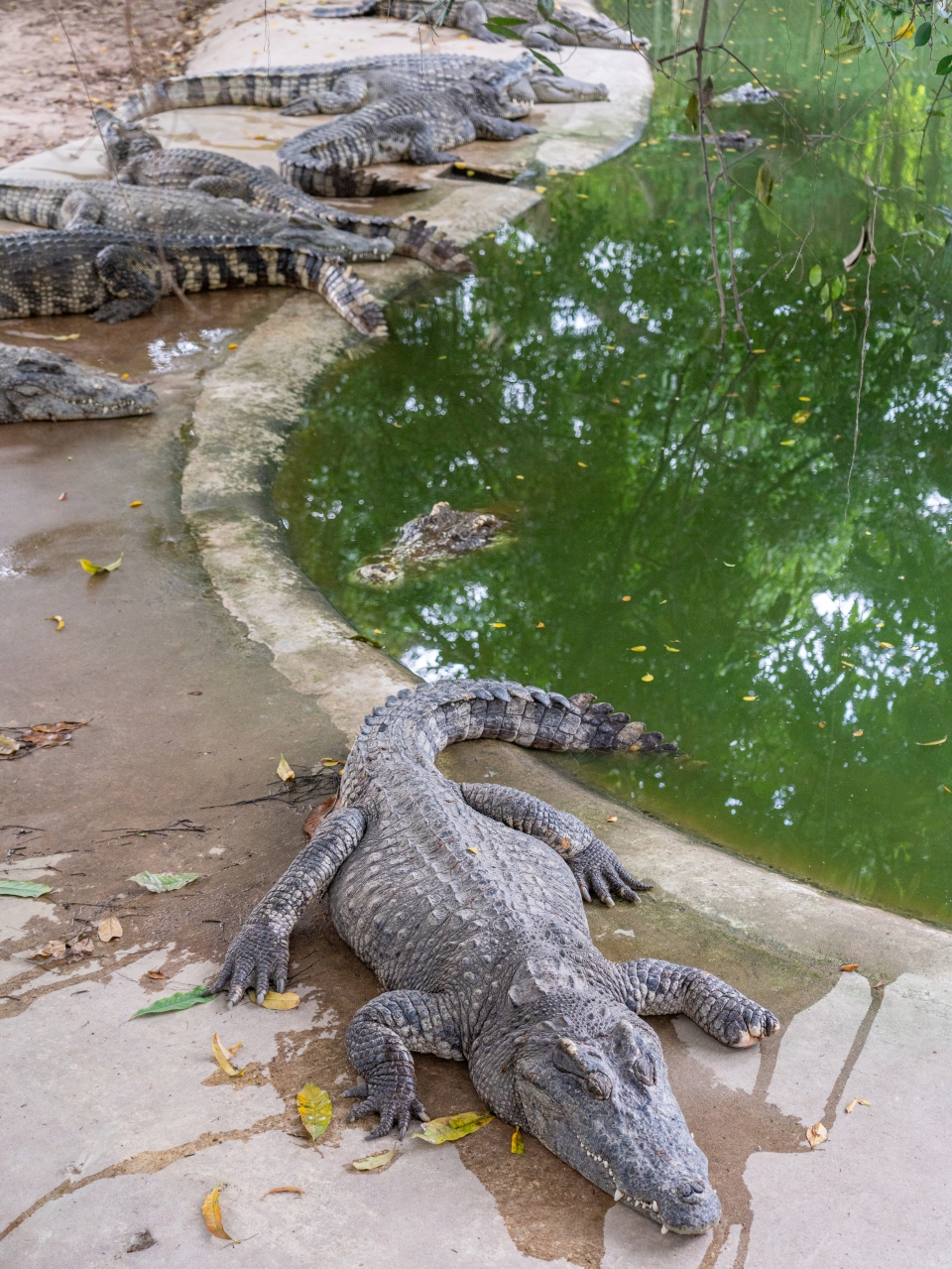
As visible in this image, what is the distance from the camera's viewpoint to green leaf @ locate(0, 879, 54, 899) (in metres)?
3.59

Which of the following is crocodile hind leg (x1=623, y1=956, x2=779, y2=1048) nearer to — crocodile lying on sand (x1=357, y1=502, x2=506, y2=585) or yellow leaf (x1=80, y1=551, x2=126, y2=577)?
crocodile lying on sand (x1=357, y1=502, x2=506, y2=585)

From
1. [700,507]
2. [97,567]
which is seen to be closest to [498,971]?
[97,567]

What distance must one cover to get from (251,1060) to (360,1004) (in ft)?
1.36

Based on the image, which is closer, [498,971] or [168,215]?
[498,971]

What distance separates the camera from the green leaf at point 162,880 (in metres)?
3.67

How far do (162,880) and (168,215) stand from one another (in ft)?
27.7

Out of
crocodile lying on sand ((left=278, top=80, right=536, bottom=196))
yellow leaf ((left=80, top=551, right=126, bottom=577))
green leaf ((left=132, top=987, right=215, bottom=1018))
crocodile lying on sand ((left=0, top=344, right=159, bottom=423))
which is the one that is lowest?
green leaf ((left=132, top=987, right=215, bottom=1018))

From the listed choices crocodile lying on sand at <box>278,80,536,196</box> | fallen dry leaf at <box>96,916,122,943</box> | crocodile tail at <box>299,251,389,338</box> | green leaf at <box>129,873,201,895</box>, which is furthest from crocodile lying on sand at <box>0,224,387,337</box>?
fallen dry leaf at <box>96,916,122,943</box>

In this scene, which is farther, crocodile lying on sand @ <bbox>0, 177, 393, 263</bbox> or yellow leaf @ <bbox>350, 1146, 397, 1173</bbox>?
crocodile lying on sand @ <bbox>0, 177, 393, 263</bbox>

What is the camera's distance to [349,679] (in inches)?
195

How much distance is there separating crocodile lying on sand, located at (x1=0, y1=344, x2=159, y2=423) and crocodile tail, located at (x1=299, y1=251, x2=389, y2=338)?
2216mm

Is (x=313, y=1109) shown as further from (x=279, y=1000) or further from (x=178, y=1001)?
(x=178, y=1001)

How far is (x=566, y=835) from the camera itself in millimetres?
3875

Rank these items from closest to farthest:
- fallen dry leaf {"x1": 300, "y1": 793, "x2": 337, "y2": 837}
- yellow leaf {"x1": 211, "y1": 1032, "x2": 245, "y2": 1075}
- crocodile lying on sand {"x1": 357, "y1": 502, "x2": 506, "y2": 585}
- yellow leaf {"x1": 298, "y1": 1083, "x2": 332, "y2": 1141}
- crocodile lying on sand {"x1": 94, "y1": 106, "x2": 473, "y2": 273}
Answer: yellow leaf {"x1": 298, "y1": 1083, "x2": 332, "y2": 1141} < yellow leaf {"x1": 211, "y1": 1032, "x2": 245, "y2": 1075} < fallen dry leaf {"x1": 300, "y1": 793, "x2": 337, "y2": 837} < crocodile lying on sand {"x1": 357, "y1": 502, "x2": 506, "y2": 585} < crocodile lying on sand {"x1": 94, "y1": 106, "x2": 473, "y2": 273}
